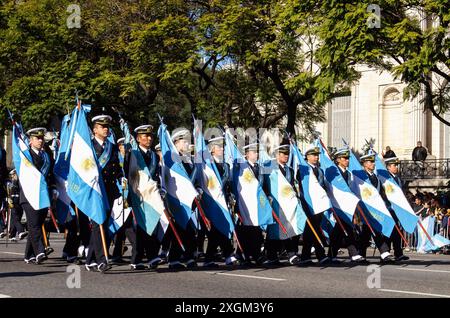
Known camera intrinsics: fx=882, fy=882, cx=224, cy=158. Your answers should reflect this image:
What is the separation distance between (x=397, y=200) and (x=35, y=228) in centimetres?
654

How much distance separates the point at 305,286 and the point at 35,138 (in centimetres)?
551

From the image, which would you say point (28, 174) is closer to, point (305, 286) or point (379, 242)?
point (305, 286)

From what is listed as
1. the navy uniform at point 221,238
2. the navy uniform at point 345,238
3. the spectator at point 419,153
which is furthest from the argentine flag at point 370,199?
the spectator at point 419,153

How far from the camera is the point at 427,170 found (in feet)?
116

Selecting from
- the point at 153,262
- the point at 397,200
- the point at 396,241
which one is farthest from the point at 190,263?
the point at 397,200

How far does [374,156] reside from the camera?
53.2 feet

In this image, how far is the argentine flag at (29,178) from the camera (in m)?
13.8

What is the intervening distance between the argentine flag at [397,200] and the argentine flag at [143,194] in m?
4.88

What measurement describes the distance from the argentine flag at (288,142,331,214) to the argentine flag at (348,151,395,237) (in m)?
0.95

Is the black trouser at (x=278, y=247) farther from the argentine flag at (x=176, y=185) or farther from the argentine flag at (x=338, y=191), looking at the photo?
the argentine flag at (x=176, y=185)

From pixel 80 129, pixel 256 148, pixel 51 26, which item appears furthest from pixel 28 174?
pixel 51 26

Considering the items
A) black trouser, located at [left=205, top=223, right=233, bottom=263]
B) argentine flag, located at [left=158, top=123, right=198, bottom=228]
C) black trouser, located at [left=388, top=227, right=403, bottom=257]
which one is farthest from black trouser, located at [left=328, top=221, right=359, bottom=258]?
argentine flag, located at [left=158, top=123, right=198, bottom=228]

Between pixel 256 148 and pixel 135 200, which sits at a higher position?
pixel 256 148

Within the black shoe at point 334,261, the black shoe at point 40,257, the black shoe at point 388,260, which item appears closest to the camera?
the black shoe at point 40,257
